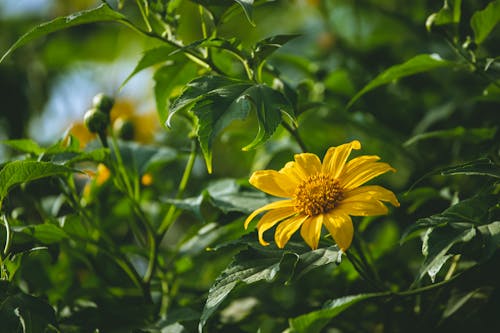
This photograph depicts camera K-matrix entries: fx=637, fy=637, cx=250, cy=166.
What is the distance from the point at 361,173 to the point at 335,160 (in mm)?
45

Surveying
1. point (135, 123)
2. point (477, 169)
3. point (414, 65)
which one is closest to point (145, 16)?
point (414, 65)

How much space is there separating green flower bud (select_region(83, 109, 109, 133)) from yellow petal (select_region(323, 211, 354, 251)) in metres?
0.49

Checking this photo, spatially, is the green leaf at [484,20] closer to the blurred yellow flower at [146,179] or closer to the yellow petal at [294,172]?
the yellow petal at [294,172]

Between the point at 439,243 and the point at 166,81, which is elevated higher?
the point at 166,81

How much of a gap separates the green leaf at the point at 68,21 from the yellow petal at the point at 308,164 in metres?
0.33

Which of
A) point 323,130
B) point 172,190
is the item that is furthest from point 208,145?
point 323,130

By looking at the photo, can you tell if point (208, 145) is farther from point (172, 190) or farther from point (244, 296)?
point (172, 190)

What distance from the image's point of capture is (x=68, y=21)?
85 cm

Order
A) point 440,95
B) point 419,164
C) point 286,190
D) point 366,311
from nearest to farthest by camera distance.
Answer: point 286,190 < point 366,311 < point 419,164 < point 440,95

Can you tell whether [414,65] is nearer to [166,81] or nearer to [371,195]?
[371,195]

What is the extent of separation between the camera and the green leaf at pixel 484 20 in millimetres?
961

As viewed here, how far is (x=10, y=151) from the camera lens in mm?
2039

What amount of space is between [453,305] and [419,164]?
1.53ft

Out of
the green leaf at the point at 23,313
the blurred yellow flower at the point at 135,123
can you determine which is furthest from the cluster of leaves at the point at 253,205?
the blurred yellow flower at the point at 135,123
